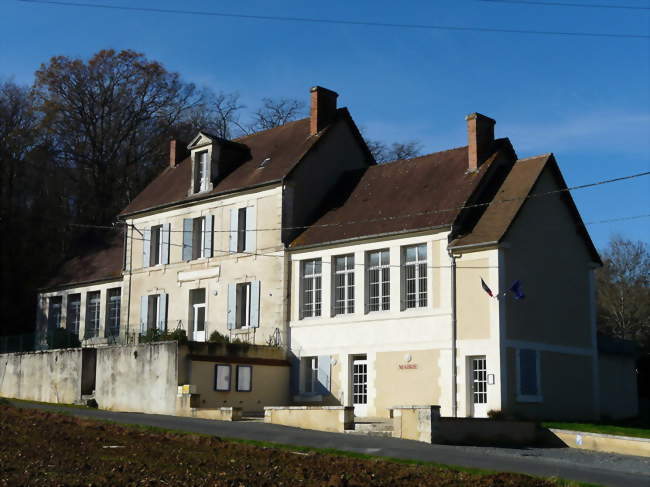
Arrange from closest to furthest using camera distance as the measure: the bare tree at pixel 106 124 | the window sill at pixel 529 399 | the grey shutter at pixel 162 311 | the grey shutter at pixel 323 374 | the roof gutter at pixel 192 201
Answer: the window sill at pixel 529 399, the grey shutter at pixel 323 374, the roof gutter at pixel 192 201, the grey shutter at pixel 162 311, the bare tree at pixel 106 124

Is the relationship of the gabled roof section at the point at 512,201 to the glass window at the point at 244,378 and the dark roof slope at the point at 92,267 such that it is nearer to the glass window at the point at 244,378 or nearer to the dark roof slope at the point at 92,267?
the glass window at the point at 244,378

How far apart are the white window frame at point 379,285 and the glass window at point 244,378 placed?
437 cm

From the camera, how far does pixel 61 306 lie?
42438 mm

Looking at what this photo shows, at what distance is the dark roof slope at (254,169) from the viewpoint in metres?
33.8

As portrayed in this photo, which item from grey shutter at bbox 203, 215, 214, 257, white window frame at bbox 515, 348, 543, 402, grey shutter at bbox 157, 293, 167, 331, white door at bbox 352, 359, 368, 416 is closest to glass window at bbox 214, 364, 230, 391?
white door at bbox 352, 359, 368, 416

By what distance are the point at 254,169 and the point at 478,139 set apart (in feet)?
29.1

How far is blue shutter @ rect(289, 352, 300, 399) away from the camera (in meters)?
31.2

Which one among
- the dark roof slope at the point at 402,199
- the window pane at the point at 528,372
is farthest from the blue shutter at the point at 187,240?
the window pane at the point at 528,372

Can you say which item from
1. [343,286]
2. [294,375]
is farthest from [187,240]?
[343,286]

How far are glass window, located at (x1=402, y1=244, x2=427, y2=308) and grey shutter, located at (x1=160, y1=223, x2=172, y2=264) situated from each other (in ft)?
37.3

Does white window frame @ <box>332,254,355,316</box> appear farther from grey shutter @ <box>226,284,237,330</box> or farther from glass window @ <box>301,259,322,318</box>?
grey shutter @ <box>226,284,237,330</box>

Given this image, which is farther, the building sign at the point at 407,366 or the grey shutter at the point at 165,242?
the grey shutter at the point at 165,242

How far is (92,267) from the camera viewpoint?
42.3 m

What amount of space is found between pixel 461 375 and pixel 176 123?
2987 centimetres
